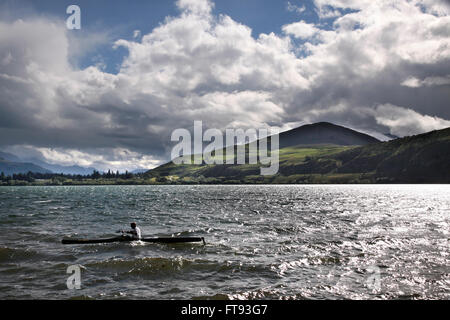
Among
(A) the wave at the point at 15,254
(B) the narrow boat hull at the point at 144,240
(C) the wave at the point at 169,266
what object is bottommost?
(C) the wave at the point at 169,266

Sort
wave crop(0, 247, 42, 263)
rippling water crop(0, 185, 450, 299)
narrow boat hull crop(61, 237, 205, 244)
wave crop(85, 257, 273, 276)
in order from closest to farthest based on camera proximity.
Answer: rippling water crop(0, 185, 450, 299) < wave crop(85, 257, 273, 276) < wave crop(0, 247, 42, 263) < narrow boat hull crop(61, 237, 205, 244)

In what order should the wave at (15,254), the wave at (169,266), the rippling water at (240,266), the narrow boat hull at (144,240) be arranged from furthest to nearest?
the narrow boat hull at (144,240), the wave at (15,254), the wave at (169,266), the rippling water at (240,266)

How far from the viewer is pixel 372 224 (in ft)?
167

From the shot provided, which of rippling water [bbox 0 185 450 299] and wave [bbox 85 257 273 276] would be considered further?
wave [bbox 85 257 273 276]

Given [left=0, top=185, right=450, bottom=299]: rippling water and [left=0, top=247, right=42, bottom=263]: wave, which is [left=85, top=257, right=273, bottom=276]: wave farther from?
[left=0, top=247, right=42, bottom=263]: wave

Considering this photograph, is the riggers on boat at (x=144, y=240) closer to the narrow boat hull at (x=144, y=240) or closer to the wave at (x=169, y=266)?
the narrow boat hull at (x=144, y=240)

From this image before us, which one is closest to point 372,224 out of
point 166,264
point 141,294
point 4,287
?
point 166,264

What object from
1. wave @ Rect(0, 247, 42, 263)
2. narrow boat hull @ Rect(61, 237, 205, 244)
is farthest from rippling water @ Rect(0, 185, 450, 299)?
narrow boat hull @ Rect(61, 237, 205, 244)

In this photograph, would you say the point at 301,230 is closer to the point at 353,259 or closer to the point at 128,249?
the point at 353,259

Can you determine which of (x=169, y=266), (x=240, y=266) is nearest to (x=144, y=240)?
(x=169, y=266)

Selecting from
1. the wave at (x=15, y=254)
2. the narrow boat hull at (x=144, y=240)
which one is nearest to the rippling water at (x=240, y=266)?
the wave at (x=15, y=254)

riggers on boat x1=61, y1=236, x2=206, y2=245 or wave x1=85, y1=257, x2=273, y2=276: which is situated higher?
riggers on boat x1=61, y1=236, x2=206, y2=245

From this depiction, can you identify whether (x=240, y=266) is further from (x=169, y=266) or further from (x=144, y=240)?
(x=144, y=240)

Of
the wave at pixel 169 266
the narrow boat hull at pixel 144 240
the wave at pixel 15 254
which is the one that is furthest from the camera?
the narrow boat hull at pixel 144 240
